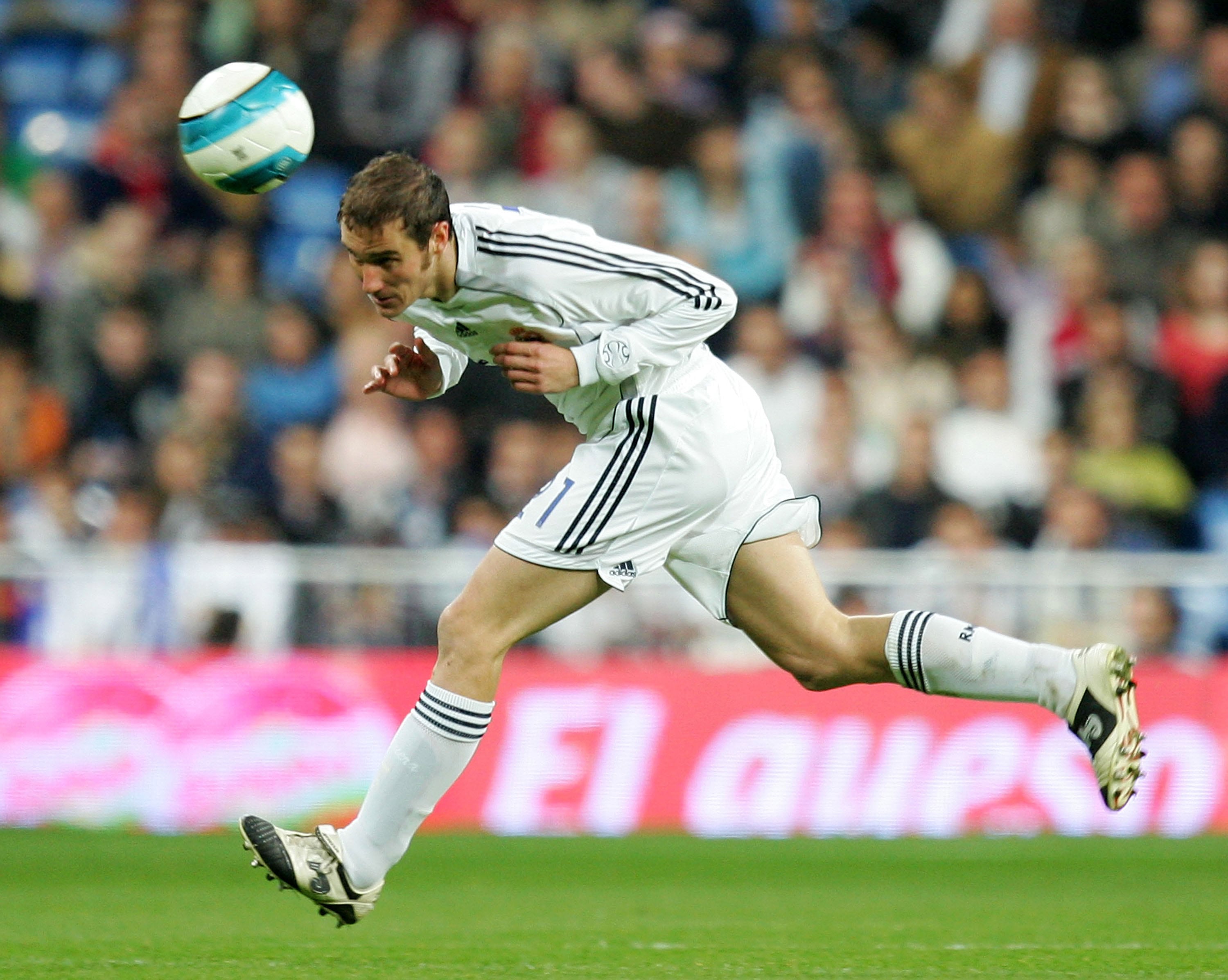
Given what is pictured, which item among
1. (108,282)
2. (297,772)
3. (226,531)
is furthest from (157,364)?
(297,772)

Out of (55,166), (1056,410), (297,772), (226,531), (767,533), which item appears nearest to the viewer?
(767,533)

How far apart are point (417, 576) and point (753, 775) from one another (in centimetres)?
207

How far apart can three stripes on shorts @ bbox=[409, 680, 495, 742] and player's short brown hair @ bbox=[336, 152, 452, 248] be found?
1211 mm

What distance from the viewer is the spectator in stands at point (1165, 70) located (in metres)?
13.7

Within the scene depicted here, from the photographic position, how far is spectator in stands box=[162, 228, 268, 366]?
12.5 m

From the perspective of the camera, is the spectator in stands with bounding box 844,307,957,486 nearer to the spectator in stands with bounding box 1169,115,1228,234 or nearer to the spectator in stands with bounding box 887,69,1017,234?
the spectator in stands with bounding box 887,69,1017,234

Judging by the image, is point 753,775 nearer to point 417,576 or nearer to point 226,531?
point 417,576

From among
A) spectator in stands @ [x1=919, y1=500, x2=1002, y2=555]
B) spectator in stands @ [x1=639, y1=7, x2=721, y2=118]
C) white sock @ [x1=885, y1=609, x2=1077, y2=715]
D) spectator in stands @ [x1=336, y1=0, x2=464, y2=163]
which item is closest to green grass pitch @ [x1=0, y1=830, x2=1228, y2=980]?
white sock @ [x1=885, y1=609, x2=1077, y2=715]

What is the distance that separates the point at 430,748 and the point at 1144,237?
8744 mm

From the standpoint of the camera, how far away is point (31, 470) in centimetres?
1208

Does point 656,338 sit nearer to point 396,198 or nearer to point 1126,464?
point 396,198

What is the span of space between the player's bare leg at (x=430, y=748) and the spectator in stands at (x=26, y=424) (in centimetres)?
719

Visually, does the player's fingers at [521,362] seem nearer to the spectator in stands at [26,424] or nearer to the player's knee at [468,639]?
the player's knee at [468,639]

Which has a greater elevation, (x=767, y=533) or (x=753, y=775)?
(x=767, y=533)
